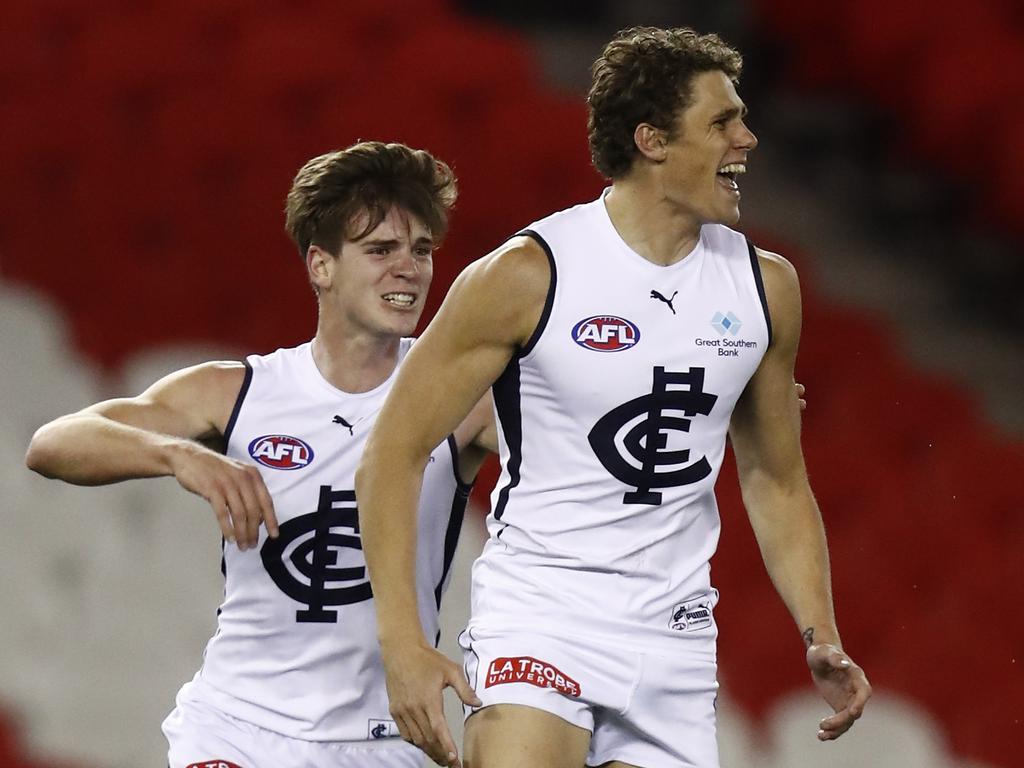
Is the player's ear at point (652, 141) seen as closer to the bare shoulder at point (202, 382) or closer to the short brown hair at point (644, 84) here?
the short brown hair at point (644, 84)

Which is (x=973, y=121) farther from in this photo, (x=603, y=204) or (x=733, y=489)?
(x=603, y=204)

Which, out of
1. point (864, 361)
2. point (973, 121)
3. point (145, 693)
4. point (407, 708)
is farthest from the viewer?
point (973, 121)

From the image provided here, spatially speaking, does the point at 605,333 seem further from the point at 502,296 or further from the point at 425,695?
the point at 425,695

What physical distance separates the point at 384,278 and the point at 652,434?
24.2 inches

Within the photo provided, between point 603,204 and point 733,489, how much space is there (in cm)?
224

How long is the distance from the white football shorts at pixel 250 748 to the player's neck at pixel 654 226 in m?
0.86

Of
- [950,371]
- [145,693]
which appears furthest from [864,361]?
[145,693]

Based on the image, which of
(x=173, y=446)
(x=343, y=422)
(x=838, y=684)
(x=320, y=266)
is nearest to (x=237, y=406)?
(x=343, y=422)

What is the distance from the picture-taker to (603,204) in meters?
2.44

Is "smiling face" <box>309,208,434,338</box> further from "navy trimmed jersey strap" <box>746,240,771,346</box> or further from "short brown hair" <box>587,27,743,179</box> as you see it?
"navy trimmed jersey strap" <box>746,240,771,346</box>

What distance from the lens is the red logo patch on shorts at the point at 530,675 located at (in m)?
2.20

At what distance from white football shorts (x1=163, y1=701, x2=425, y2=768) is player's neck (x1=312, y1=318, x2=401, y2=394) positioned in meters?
0.55

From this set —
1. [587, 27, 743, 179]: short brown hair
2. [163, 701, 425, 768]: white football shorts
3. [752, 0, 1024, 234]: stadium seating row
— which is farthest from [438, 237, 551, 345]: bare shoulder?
[752, 0, 1024, 234]: stadium seating row

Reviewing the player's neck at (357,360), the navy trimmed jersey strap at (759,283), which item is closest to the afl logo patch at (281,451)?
the player's neck at (357,360)
